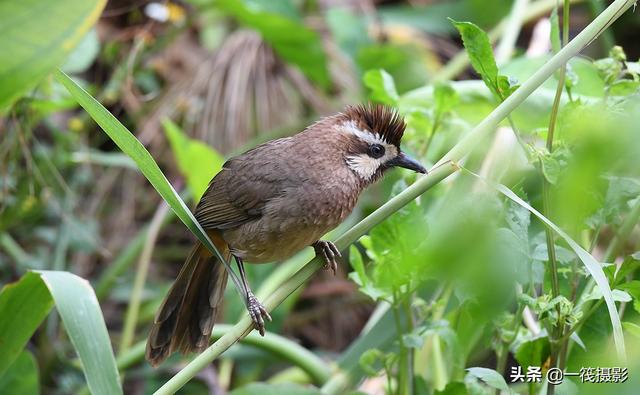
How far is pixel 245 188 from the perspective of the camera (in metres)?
2.30

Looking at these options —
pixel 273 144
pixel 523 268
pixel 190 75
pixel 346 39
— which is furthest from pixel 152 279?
pixel 523 268

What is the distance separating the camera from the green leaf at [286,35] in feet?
11.9

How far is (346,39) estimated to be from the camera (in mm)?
3807

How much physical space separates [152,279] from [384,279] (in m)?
2.31

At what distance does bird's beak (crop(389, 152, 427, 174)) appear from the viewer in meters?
2.09

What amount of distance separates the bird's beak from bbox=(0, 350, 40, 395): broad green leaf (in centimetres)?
109

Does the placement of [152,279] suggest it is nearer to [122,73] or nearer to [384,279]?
[122,73]

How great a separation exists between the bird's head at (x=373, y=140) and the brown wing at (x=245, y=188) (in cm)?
19

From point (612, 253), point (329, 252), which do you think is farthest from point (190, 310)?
point (612, 253)

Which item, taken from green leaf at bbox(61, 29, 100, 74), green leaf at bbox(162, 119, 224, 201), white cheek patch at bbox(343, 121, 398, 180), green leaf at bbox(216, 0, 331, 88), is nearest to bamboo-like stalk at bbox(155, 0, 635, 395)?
white cheek patch at bbox(343, 121, 398, 180)

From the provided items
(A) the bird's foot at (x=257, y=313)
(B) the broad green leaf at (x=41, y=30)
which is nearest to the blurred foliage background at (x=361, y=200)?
(B) the broad green leaf at (x=41, y=30)

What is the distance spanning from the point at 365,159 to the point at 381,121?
12 cm

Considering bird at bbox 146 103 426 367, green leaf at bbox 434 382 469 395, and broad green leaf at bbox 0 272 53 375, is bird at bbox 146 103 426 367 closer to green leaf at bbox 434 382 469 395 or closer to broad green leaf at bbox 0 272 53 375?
broad green leaf at bbox 0 272 53 375

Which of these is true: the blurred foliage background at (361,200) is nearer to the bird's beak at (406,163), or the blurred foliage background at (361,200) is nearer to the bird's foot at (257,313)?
the bird's beak at (406,163)
